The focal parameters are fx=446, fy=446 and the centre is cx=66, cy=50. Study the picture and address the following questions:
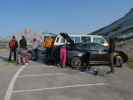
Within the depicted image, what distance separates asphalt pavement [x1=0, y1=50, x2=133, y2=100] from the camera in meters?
12.7

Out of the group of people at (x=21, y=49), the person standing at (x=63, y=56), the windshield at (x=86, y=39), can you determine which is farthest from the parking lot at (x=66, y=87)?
the windshield at (x=86, y=39)

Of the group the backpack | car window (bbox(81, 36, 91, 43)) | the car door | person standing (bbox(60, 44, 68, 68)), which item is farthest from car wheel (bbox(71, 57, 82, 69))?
car window (bbox(81, 36, 91, 43))

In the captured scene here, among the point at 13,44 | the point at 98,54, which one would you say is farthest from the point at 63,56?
the point at 13,44

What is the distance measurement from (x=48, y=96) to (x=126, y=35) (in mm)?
39264

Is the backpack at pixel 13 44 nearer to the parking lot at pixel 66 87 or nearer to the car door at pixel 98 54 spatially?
the car door at pixel 98 54

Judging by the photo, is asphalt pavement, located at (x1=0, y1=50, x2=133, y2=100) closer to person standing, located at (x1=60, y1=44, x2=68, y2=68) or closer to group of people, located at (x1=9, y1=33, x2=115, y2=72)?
group of people, located at (x1=9, y1=33, x2=115, y2=72)

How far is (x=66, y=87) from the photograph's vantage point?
14812 millimetres

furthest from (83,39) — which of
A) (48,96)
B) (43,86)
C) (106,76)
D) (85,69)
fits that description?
(48,96)

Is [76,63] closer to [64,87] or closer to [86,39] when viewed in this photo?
[86,39]

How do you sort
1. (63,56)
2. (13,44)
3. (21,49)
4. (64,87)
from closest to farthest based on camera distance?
1. (64,87)
2. (63,56)
3. (21,49)
4. (13,44)

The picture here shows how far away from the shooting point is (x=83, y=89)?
46.8 ft

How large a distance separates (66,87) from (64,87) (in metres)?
0.07

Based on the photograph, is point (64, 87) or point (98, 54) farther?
point (98, 54)

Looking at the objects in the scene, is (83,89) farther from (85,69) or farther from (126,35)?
(126,35)
